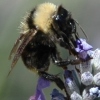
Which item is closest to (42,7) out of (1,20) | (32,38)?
(32,38)

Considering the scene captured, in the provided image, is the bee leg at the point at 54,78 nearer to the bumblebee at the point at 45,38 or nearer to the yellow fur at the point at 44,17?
the bumblebee at the point at 45,38

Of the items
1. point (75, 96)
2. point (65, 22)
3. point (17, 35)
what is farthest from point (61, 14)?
point (17, 35)

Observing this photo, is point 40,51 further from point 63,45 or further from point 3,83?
point 3,83

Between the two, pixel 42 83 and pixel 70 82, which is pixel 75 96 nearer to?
pixel 70 82

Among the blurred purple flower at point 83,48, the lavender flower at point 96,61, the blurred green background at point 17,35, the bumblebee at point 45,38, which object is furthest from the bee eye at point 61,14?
the blurred green background at point 17,35

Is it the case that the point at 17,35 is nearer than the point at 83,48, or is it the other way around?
the point at 83,48
